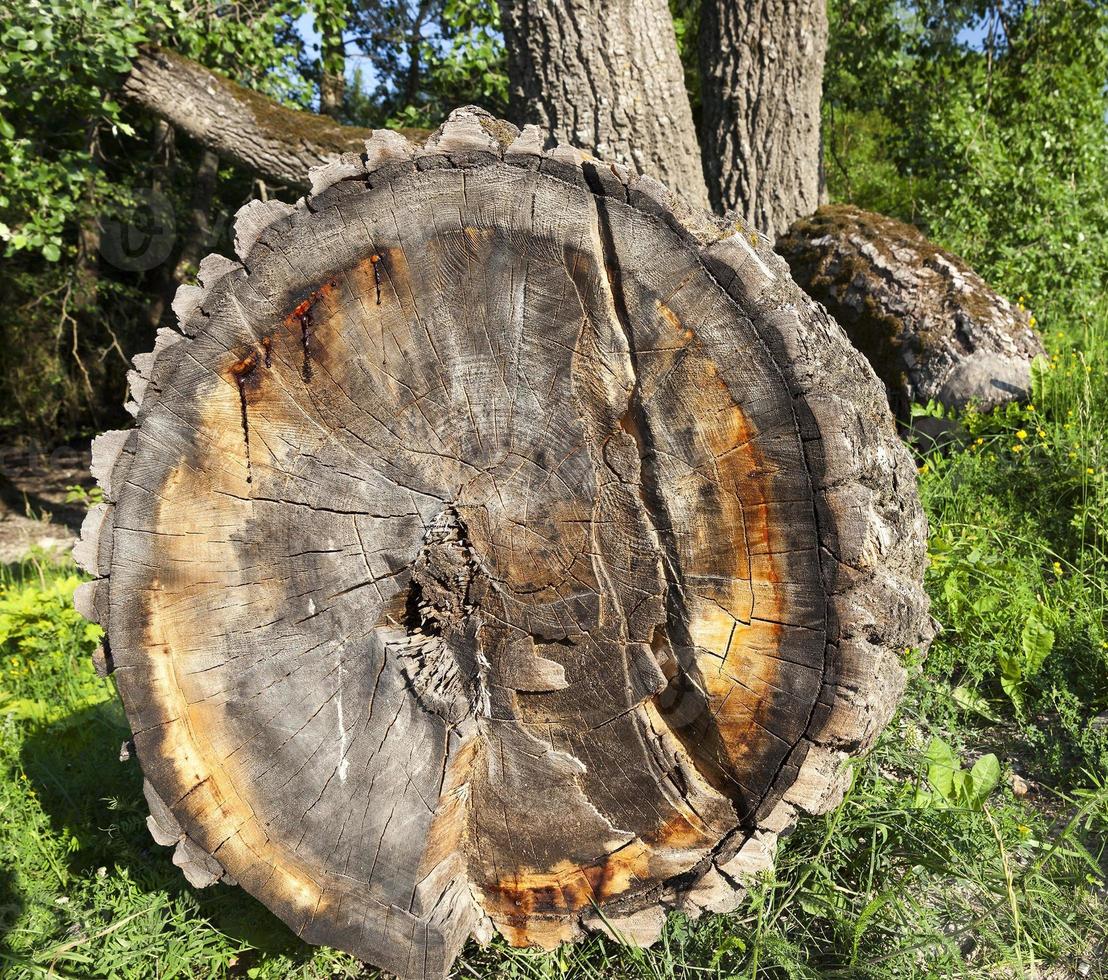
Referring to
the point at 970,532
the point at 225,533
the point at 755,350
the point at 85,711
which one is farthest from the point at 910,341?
the point at 85,711

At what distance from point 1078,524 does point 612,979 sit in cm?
221

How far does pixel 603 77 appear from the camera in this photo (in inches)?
152

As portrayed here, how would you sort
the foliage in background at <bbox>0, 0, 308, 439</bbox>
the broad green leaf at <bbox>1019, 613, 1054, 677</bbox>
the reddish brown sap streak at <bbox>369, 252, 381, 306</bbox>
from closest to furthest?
the reddish brown sap streak at <bbox>369, 252, 381, 306</bbox>
the broad green leaf at <bbox>1019, 613, 1054, 677</bbox>
the foliage in background at <bbox>0, 0, 308, 439</bbox>

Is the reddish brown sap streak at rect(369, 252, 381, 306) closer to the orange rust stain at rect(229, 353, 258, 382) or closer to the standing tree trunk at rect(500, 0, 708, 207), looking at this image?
the orange rust stain at rect(229, 353, 258, 382)

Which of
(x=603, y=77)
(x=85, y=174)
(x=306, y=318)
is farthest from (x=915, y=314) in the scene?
(x=85, y=174)

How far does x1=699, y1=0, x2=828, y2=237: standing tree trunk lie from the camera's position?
446cm

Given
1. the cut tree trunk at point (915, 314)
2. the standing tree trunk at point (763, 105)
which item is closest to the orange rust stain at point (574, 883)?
the cut tree trunk at point (915, 314)

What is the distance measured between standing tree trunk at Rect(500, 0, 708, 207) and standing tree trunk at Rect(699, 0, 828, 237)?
628 millimetres

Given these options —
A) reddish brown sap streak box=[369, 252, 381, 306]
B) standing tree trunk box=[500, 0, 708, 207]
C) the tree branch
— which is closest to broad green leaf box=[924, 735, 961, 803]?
reddish brown sap streak box=[369, 252, 381, 306]

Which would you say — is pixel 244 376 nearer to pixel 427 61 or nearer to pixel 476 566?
pixel 476 566

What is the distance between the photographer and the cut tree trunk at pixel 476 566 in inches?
69.9

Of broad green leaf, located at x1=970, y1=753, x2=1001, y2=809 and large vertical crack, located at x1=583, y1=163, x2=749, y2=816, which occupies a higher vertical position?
large vertical crack, located at x1=583, y1=163, x2=749, y2=816

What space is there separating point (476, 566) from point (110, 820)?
5.23ft

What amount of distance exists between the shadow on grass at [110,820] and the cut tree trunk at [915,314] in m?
3.26
